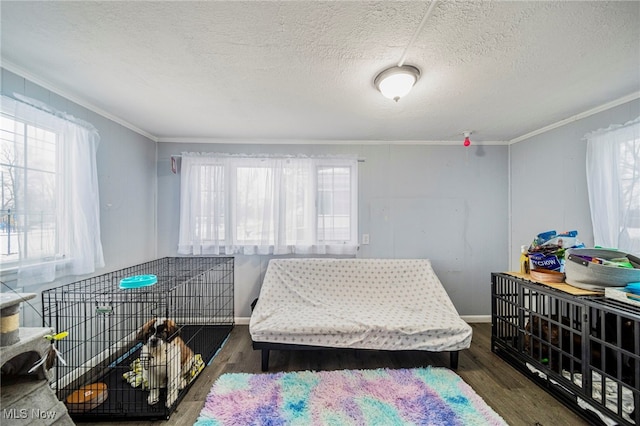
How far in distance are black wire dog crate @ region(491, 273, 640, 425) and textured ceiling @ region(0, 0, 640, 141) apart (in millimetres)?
1545

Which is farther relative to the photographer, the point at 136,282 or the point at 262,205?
the point at 262,205

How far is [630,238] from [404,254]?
1.92 m

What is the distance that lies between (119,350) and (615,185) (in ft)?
15.1

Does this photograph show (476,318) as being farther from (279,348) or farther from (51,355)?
(51,355)

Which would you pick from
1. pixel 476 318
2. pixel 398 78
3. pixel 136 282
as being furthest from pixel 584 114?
pixel 136 282

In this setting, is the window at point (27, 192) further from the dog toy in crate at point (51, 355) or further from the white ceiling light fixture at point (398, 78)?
the white ceiling light fixture at point (398, 78)

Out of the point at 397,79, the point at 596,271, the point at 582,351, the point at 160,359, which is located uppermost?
the point at 397,79

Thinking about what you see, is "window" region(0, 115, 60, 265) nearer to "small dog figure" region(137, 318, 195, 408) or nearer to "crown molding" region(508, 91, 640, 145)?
"small dog figure" region(137, 318, 195, 408)

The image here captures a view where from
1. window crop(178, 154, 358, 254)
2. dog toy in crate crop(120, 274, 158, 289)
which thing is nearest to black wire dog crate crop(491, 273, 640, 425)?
window crop(178, 154, 358, 254)

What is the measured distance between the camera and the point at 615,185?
7.08ft

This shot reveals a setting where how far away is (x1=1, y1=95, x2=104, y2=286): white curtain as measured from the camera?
5.84 feet

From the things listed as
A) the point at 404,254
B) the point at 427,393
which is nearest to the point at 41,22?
the point at 427,393

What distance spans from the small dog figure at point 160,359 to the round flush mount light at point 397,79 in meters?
2.26

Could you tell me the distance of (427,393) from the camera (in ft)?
6.49
